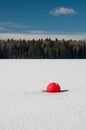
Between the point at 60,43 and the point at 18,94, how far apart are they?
10628 centimetres

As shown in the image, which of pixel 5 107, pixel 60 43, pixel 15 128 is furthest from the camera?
pixel 60 43

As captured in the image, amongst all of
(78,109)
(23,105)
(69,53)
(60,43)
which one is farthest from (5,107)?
(60,43)

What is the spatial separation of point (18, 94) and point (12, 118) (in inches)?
191

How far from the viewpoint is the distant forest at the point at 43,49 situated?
111 metres

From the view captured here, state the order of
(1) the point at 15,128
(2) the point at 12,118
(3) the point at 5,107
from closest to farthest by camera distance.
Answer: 1. (1) the point at 15,128
2. (2) the point at 12,118
3. (3) the point at 5,107

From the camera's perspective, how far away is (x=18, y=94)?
13.9 metres

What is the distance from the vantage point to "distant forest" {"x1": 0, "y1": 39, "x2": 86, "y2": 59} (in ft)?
364

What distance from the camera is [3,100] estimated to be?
39.6ft

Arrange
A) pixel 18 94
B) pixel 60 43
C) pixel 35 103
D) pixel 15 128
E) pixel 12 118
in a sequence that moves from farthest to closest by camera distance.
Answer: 1. pixel 60 43
2. pixel 18 94
3. pixel 35 103
4. pixel 12 118
5. pixel 15 128

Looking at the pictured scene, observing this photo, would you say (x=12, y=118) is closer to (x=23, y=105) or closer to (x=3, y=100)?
(x=23, y=105)

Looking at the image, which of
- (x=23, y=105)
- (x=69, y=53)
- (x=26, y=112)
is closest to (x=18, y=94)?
(x=23, y=105)

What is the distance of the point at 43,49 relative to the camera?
116062 millimetres

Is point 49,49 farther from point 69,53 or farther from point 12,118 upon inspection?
point 12,118

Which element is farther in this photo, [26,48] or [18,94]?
[26,48]
